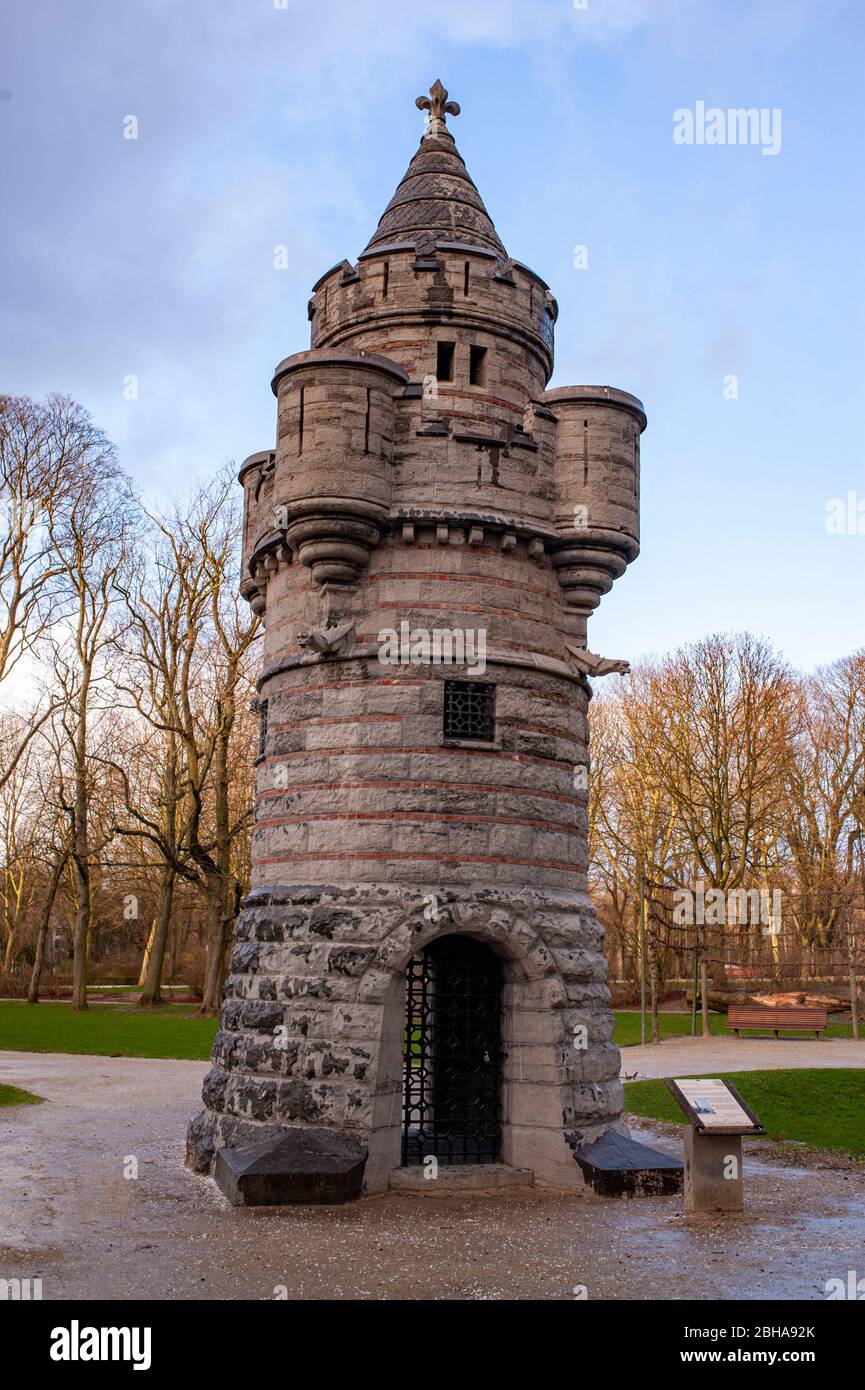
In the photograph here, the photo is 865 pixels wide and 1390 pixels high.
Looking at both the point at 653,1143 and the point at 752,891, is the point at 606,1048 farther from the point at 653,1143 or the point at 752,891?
the point at 752,891

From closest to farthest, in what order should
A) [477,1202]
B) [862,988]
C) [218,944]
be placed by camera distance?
[477,1202], [218,944], [862,988]

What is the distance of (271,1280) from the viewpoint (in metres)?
7.05

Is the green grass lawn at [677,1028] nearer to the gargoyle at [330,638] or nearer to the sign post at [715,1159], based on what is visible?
the sign post at [715,1159]

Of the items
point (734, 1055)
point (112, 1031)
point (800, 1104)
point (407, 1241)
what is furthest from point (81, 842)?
point (407, 1241)

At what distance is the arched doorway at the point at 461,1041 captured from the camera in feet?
34.6

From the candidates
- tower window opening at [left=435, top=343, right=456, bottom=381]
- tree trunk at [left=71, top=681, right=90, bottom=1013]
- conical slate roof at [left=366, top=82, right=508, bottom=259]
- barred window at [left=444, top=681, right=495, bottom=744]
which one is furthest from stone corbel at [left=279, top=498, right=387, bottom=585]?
tree trunk at [left=71, top=681, right=90, bottom=1013]

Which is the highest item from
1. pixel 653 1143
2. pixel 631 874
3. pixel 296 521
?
pixel 296 521

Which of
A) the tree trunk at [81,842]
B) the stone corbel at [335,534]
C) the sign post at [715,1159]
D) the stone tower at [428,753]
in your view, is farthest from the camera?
the tree trunk at [81,842]

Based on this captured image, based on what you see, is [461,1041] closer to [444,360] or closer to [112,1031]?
[444,360]

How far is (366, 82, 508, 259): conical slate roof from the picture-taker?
1244 centimetres

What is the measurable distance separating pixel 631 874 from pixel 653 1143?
82.4 ft

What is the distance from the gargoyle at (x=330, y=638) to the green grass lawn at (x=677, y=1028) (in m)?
15.8

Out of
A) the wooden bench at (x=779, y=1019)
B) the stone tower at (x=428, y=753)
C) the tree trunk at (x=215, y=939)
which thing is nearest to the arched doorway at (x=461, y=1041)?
the stone tower at (x=428, y=753)
